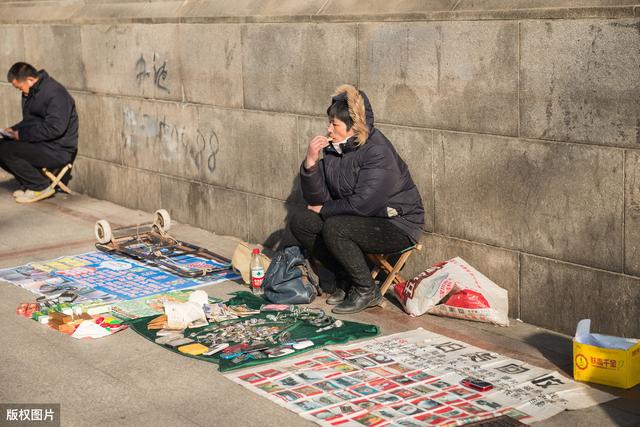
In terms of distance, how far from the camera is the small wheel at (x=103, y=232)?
980 centimetres

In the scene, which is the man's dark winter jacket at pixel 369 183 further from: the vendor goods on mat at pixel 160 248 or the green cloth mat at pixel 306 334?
the vendor goods on mat at pixel 160 248

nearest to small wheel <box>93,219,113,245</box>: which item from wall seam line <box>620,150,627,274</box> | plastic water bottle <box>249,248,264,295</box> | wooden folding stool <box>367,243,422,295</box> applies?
plastic water bottle <box>249,248,264,295</box>

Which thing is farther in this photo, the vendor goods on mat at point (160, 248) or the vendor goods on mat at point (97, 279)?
the vendor goods on mat at point (160, 248)

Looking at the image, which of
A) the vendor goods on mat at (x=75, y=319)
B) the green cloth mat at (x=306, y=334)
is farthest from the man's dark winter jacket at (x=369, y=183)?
the vendor goods on mat at (x=75, y=319)

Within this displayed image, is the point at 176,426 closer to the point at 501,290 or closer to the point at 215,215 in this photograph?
the point at 501,290

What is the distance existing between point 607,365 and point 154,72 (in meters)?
6.50

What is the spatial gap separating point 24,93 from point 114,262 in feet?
12.2

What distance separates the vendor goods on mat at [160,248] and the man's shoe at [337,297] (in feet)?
4.31

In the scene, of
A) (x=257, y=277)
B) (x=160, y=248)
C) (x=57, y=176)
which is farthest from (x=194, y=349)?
(x=57, y=176)

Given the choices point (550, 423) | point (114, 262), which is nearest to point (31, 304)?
point (114, 262)

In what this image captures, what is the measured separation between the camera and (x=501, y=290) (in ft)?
24.3

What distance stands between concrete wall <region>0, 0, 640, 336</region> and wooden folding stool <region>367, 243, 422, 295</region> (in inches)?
9.3

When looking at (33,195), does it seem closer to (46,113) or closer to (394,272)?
(46,113)

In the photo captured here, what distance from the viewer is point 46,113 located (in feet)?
40.3
